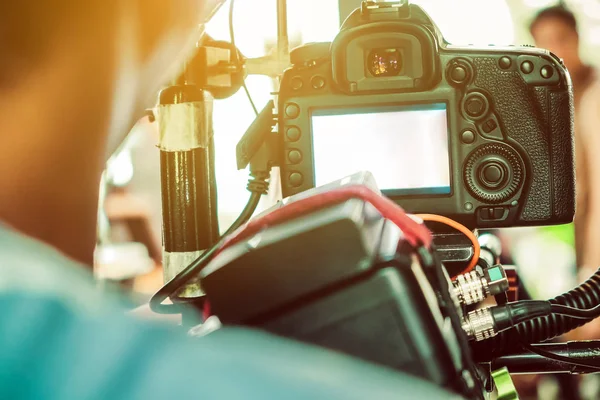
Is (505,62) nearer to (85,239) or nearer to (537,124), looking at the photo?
(537,124)

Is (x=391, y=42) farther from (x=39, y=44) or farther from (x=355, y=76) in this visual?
(x=39, y=44)

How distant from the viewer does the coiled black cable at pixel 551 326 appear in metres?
0.55

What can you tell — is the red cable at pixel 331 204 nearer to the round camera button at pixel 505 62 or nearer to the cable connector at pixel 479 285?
the cable connector at pixel 479 285

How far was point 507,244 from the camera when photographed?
1.59m

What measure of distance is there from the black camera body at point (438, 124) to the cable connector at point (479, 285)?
234 mm

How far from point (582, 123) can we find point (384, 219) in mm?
1499

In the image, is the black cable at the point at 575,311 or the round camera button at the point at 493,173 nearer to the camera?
the black cable at the point at 575,311

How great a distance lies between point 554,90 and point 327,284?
1.80 ft

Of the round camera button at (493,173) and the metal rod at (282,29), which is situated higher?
the metal rod at (282,29)

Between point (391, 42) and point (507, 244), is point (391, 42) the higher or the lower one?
the higher one

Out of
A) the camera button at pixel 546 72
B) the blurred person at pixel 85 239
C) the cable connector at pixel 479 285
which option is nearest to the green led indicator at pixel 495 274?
the cable connector at pixel 479 285

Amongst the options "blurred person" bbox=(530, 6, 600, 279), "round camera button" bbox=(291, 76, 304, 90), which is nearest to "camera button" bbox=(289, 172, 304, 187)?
"round camera button" bbox=(291, 76, 304, 90)

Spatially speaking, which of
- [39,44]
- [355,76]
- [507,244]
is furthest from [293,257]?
[507,244]

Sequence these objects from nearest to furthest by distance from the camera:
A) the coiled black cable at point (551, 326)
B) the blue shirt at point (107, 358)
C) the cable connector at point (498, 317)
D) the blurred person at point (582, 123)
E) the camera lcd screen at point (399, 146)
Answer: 1. the blue shirt at point (107, 358)
2. the cable connector at point (498, 317)
3. the coiled black cable at point (551, 326)
4. the camera lcd screen at point (399, 146)
5. the blurred person at point (582, 123)
